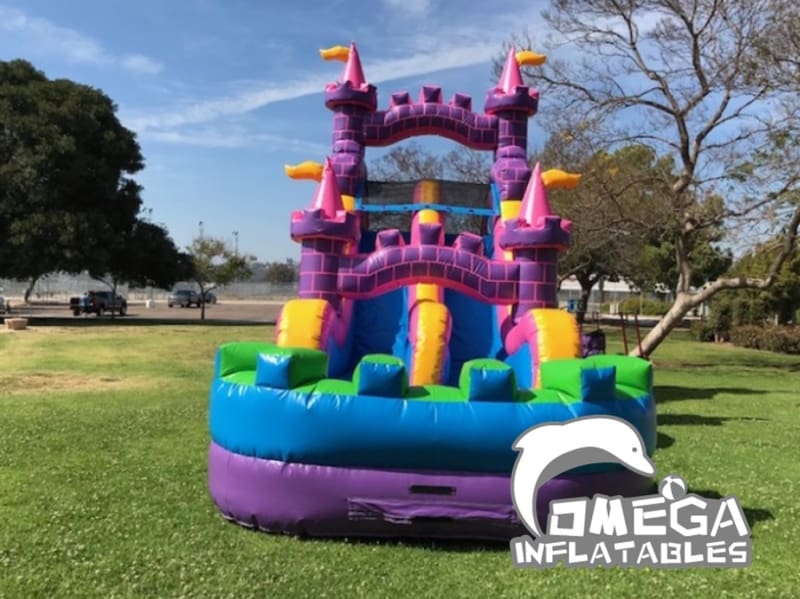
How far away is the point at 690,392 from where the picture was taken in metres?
11.8

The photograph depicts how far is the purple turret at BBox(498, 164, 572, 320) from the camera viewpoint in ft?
18.5

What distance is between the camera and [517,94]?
307 inches

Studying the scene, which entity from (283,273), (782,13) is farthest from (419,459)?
(283,273)

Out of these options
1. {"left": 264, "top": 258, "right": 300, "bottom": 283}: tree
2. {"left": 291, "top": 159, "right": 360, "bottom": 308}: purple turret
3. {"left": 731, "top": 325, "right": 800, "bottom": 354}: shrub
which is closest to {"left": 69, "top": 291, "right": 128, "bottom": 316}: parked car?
{"left": 731, "top": 325, "right": 800, "bottom": 354}: shrub

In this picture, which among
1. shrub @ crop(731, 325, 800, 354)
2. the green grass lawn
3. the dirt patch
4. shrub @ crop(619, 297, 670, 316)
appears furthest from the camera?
shrub @ crop(619, 297, 670, 316)

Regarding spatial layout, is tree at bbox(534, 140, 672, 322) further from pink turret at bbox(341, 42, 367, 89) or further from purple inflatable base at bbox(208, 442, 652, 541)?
purple inflatable base at bbox(208, 442, 652, 541)

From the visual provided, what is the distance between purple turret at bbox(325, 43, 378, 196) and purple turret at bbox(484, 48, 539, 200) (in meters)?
1.43

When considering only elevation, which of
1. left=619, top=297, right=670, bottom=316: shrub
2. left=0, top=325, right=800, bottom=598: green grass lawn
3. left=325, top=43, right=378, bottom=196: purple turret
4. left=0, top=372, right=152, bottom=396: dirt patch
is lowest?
left=0, top=325, right=800, bottom=598: green grass lawn

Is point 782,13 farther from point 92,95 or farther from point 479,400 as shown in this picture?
point 92,95

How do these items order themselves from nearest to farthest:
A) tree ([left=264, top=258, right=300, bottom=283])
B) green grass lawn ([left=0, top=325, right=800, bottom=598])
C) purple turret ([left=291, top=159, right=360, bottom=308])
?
1. green grass lawn ([left=0, top=325, right=800, bottom=598])
2. purple turret ([left=291, top=159, right=360, bottom=308])
3. tree ([left=264, top=258, right=300, bottom=283])

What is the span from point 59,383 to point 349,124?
632 cm

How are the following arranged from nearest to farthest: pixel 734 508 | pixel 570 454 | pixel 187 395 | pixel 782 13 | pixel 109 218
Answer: pixel 734 508 < pixel 570 454 < pixel 187 395 < pixel 782 13 < pixel 109 218

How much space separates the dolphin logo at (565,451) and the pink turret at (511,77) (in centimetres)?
502

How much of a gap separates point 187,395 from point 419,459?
6622 millimetres
